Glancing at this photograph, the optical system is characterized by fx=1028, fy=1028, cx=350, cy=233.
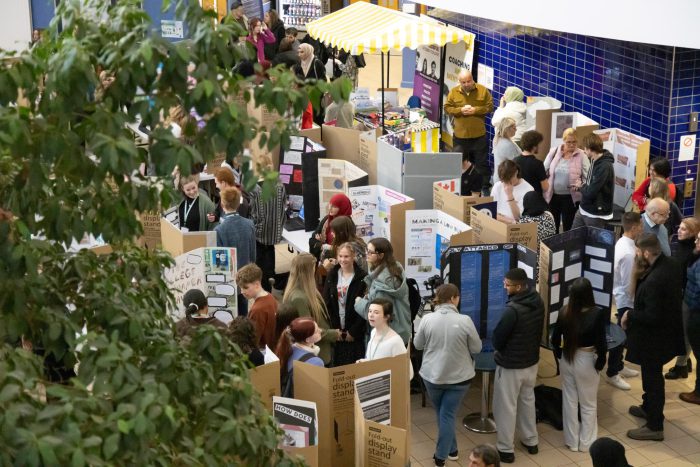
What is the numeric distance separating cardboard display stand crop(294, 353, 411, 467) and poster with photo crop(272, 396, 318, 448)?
34 cm

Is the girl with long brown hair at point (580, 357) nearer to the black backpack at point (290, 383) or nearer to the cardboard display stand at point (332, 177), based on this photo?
the black backpack at point (290, 383)

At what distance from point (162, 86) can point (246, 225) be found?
4936mm

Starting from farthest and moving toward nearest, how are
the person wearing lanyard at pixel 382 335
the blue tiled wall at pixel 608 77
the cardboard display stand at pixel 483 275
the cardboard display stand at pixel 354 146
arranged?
the blue tiled wall at pixel 608 77 < the cardboard display stand at pixel 354 146 < the cardboard display stand at pixel 483 275 < the person wearing lanyard at pixel 382 335

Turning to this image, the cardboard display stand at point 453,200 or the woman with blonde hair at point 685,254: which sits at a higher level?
the cardboard display stand at point 453,200

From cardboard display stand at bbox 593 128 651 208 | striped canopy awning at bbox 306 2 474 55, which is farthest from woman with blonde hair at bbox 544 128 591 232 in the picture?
striped canopy awning at bbox 306 2 474 55

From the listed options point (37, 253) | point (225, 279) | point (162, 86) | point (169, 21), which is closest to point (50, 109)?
point (162, 86)

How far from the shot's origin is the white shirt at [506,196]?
27.6ft

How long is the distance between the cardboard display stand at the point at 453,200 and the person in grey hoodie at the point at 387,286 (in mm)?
1296

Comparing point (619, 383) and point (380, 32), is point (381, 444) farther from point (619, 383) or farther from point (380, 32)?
point (380, 32)

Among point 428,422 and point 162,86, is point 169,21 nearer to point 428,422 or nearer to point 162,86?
point 428,422

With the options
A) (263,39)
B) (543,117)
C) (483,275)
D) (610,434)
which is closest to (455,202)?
(483,275)

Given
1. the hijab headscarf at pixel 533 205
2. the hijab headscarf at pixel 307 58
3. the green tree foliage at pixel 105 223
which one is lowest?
the hijab headscarf at pixel 533 205

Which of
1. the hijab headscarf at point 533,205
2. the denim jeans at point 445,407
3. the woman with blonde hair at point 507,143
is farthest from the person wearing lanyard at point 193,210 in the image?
the woman with blonde hair at point 507,143

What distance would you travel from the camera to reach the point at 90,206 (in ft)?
9.45
